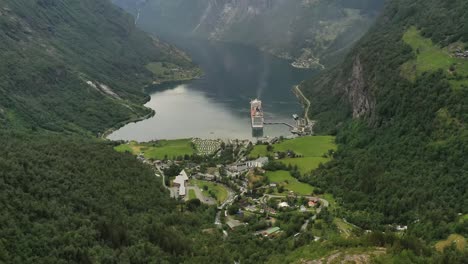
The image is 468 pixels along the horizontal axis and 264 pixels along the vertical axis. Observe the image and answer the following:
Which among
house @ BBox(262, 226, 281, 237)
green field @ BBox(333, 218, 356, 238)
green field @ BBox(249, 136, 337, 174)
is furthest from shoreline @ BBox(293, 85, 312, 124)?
house @ BBox(262, 226, 281, 237)

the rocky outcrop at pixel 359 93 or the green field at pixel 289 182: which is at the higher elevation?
the rocky outcrop at pixel 359 93

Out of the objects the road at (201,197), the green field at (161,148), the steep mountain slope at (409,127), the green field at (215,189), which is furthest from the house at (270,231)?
the green field at (161,148)

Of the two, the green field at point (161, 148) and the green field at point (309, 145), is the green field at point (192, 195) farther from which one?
the green field at point (309, 145)

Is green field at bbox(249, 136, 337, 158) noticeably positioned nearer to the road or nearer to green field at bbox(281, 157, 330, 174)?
green field at bbox(281, 157, 330, 174)

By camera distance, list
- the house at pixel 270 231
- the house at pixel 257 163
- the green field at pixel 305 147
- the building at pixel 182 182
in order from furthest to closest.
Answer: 1. the green field at pixel 305 147
2. the house at pixel 257 163
3. the building at pixel 182 182
4. the house at pixel 270 231

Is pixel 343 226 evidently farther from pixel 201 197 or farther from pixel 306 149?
pixel 306 149

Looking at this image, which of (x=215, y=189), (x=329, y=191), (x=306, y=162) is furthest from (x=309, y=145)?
(x=215, y=189)

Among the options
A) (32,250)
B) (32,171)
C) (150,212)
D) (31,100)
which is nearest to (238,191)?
(150,212)
